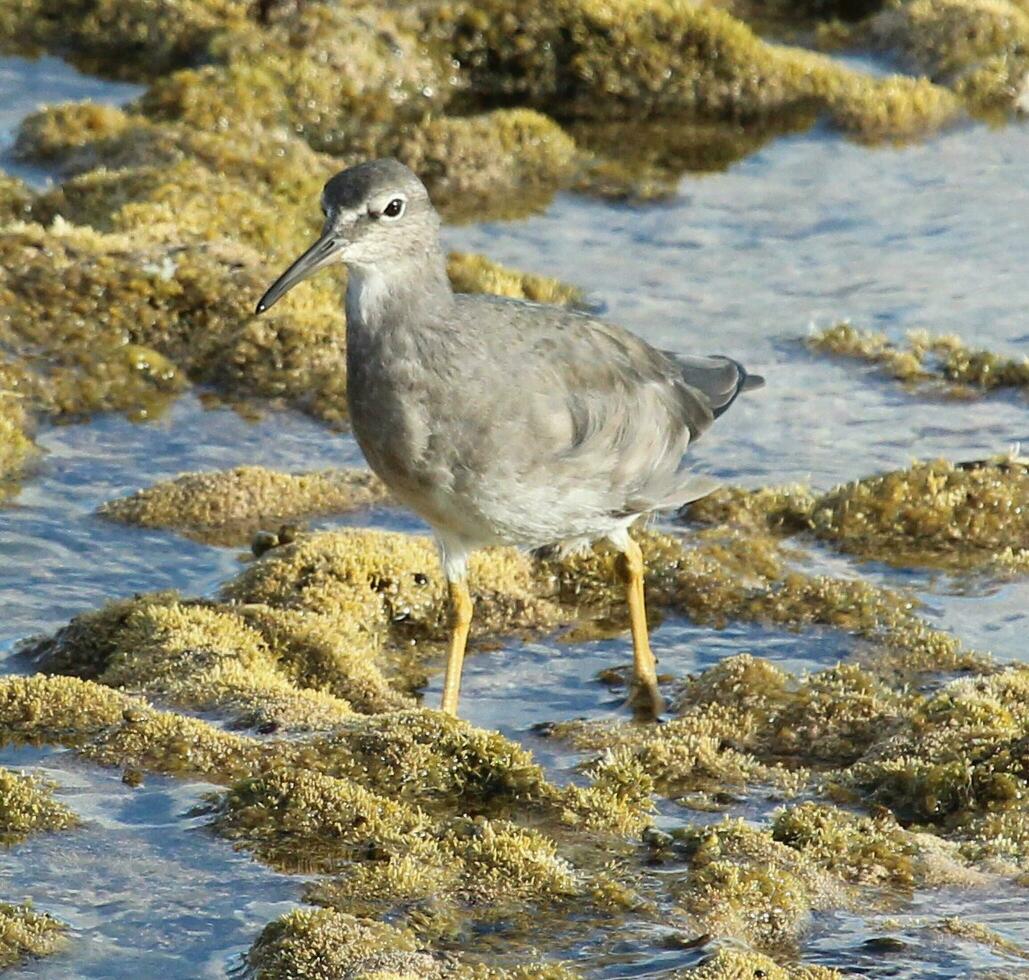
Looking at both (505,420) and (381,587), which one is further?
(381,587)

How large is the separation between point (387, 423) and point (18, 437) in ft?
15.0

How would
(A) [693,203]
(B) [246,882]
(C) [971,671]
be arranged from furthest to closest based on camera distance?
(A) [693,203]
(C) [971,671]
(B) [246,882]

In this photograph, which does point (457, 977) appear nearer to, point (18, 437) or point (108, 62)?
point (18, 437)

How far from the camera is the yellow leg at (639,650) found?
10.1 meters

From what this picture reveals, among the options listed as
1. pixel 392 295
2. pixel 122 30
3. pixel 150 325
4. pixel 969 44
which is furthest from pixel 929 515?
pixel 122 30

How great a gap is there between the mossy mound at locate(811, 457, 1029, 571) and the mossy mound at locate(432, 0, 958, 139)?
8072 mm

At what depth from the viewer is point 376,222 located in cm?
912

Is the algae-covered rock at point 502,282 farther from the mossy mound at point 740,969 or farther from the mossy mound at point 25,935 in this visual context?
the mossy mound at point 740,969

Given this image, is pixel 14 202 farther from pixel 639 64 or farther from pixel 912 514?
pixel 912 514

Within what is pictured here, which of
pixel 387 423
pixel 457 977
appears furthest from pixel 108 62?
pixel 457 977

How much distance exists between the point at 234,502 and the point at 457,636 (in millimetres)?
2665

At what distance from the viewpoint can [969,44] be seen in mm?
20250

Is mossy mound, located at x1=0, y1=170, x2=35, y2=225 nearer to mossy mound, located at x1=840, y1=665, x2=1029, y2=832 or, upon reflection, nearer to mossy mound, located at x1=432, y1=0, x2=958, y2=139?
mossy mound, located at x1=432, y1=0, x2=958, y2=139

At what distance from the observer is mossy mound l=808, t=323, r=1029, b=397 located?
14305 mm
